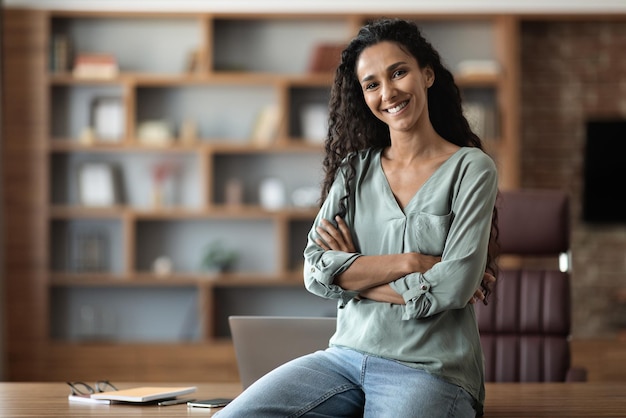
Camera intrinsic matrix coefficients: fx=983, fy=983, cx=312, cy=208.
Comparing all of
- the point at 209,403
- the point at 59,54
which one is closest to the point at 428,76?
the point at 209,403

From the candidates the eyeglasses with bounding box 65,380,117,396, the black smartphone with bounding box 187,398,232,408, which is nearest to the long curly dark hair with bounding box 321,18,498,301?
the black smartphone with bounding box 187,398,232,408

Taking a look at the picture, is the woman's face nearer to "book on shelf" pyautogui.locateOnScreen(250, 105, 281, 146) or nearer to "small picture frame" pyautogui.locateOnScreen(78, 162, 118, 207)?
"book on shelf" pyautogui.locateOnScreen(250, 105, 281, 146)

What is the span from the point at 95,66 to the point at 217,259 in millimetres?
1366

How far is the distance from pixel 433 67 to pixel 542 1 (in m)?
3.67

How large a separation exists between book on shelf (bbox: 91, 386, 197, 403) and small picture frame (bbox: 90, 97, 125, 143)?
373 centimetres

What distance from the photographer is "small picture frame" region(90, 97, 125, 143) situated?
5996mm

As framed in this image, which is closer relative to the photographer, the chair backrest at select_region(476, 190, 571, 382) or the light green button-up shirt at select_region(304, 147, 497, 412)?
the light green button-up shirt at select_region(304, 147, 497, 412)

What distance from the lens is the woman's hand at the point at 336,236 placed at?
229 cm

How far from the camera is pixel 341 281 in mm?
2225

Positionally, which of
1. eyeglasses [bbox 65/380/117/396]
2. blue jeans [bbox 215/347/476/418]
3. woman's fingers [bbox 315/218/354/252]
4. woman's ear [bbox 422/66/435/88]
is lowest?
eyeglasses [bbox 65/380/117/396]

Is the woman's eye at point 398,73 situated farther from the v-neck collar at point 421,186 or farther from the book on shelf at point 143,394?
the book on shelf at point 143,394

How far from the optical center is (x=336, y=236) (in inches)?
90.4

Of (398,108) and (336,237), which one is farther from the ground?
(398,108)

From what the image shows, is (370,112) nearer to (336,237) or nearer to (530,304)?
(336,237)
